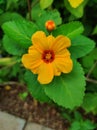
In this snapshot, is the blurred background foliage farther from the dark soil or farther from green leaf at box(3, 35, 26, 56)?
green leaf at box(3, 35, 26, 56)

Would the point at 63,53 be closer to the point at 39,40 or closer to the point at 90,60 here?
the point at 39,40

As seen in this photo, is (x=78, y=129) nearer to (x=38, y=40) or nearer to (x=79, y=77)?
(x=79, y=77)

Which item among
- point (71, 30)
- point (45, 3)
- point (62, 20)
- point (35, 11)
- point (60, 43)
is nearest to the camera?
point (60, 43)

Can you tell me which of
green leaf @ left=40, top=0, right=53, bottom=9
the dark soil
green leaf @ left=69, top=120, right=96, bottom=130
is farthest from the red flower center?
the dark soil

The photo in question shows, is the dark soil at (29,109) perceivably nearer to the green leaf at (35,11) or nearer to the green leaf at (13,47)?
the green leaf at (35,11)

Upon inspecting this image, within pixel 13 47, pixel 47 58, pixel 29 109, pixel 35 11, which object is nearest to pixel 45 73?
pixel 47 58

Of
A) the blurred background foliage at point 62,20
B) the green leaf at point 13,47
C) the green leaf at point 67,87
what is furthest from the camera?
the blurred background foliage at point 62,20

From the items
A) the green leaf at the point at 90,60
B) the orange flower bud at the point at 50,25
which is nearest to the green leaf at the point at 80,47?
the orange flower bud at the point at 50,25
